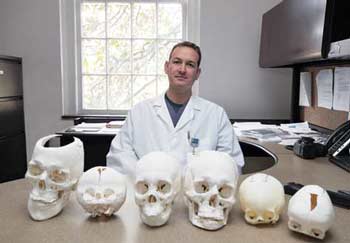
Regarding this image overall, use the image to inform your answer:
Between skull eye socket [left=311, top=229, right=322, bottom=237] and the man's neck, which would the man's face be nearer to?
the man's neck

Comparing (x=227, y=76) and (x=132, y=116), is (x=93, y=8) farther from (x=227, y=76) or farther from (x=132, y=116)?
(x=132, y=116)

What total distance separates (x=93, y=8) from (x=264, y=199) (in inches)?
107

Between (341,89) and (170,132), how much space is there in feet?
3.53

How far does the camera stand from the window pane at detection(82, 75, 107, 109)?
3174mm

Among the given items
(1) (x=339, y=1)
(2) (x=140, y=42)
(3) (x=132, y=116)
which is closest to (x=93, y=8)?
(2) (x=140, y=42)

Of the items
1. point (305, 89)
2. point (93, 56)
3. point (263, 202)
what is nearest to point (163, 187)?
point (263, 202)

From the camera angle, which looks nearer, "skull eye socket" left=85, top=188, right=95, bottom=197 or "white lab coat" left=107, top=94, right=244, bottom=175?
"skull eye socket" left=85, top=188, right=95, bottom=197

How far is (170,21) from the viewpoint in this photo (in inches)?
122

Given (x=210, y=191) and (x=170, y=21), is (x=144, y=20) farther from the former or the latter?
(x=210, y=191)

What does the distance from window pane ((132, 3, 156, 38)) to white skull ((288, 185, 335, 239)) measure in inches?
100

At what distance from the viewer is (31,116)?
3.05 m

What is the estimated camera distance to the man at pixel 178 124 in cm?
178

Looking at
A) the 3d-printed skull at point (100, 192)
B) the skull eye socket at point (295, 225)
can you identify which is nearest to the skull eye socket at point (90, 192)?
the 3d-printed skull at point (100, 192)

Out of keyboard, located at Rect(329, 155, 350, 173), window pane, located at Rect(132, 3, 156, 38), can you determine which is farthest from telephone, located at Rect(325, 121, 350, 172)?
window pane, located at Rect(132, 3, 156, 38)
